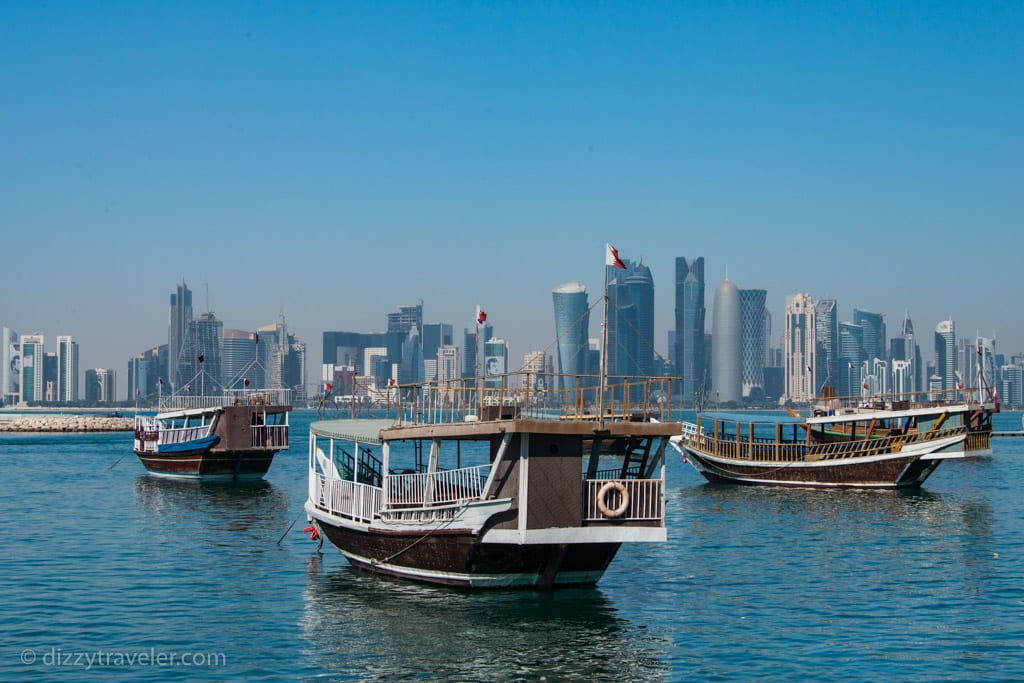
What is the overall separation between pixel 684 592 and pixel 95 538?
68.9ft

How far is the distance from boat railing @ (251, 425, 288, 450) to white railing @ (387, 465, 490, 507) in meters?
30.4

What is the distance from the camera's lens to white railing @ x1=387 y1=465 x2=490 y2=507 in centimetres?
2489

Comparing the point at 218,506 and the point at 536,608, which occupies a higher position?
the point at 536,608

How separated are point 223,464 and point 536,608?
37134 millimetres

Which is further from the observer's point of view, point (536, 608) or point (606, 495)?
point (606, 495)

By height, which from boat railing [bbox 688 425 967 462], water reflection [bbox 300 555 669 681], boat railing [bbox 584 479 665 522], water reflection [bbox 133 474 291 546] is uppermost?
boat railing [bbox 584 479 665 522]

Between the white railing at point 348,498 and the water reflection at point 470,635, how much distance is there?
6.39ft

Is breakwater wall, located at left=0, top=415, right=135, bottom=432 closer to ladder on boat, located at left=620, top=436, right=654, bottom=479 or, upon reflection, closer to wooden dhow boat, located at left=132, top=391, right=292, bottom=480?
wooden dhow boat, located at left=132, top=391, right=292, bottom=480

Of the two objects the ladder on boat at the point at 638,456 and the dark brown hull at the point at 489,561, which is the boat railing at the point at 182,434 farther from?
the ladder on boat at the point at 638,456

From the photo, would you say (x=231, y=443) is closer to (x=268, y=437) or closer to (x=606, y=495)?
(x=268, y=437)

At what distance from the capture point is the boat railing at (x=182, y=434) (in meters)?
57.6

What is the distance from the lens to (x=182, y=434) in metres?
59.8

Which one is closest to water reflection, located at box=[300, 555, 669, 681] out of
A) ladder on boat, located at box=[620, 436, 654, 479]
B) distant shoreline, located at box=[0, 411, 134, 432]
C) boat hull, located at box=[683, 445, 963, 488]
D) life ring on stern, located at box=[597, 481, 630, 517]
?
life ring on stern, located at box=[597, 481, 630, 517]

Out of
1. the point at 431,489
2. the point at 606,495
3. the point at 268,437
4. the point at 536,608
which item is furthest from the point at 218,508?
the point at 606,495
